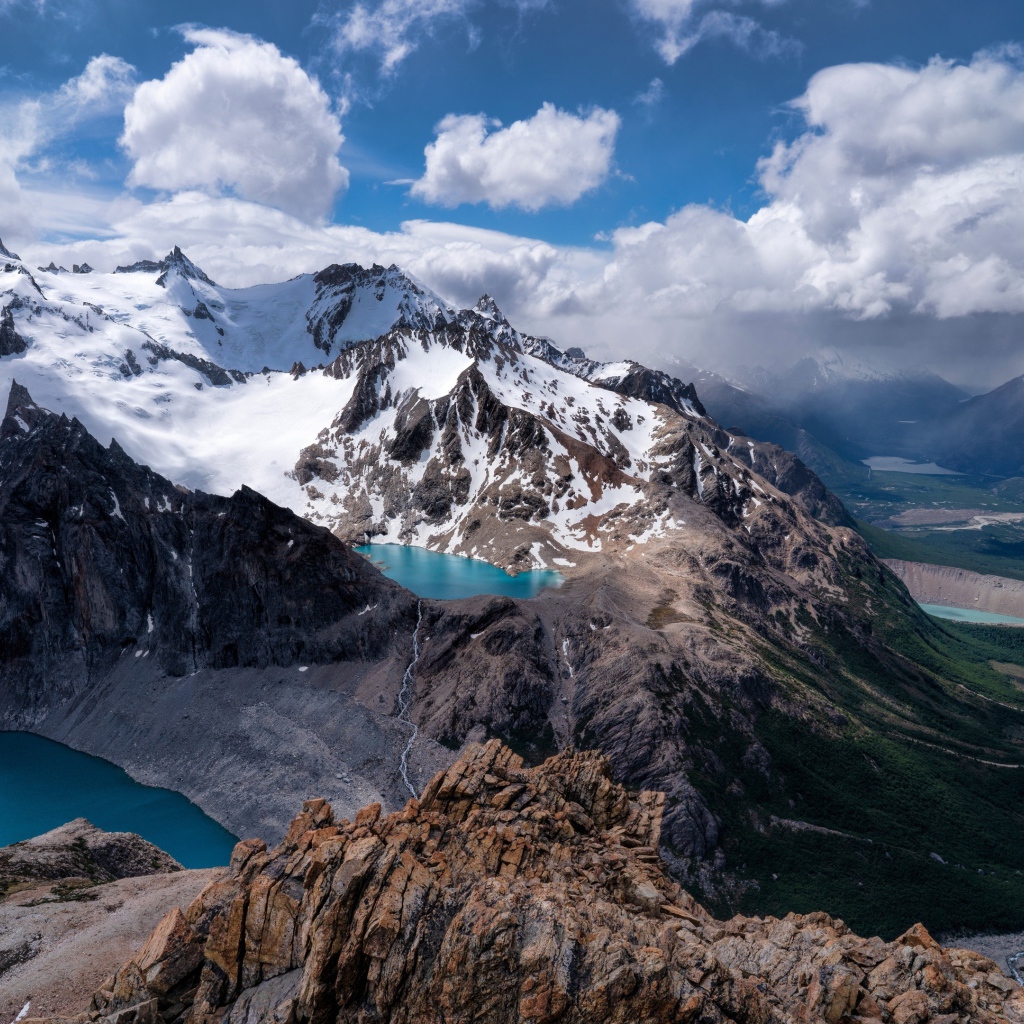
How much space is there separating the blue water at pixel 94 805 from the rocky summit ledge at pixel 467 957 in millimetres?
59895

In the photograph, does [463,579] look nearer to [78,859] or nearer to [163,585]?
[163,585]

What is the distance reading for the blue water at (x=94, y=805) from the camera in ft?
275

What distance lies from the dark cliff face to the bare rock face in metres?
47.6

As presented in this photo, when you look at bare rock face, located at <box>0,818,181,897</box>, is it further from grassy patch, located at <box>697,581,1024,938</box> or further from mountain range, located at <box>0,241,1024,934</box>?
grassy patch, located at <box>697,581,1024,938</box>

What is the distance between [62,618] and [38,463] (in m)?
31.9

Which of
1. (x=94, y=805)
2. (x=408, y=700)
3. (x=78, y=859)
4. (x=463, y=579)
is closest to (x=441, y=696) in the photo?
(x=408, y=700)

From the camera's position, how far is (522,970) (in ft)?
81.4

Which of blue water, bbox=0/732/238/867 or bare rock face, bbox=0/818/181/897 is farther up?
bare rock face, bbox=0/818/181/897

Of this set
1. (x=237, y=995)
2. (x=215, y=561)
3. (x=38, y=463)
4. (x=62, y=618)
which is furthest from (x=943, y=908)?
(x=38, y=463)

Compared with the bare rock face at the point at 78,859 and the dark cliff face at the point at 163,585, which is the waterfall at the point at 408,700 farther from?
the bare rock face at the point at 78,859

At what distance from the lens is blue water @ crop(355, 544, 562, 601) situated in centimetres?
16288

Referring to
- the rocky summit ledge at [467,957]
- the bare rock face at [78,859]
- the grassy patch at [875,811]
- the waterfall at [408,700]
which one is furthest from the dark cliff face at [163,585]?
the rocky summit ledge at [467,957]

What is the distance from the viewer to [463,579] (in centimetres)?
17838

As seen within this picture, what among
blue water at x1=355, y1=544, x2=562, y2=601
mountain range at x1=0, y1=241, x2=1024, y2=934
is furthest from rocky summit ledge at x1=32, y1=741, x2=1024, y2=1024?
blue water at x1=355, y1=544, x2=562, y2=601
